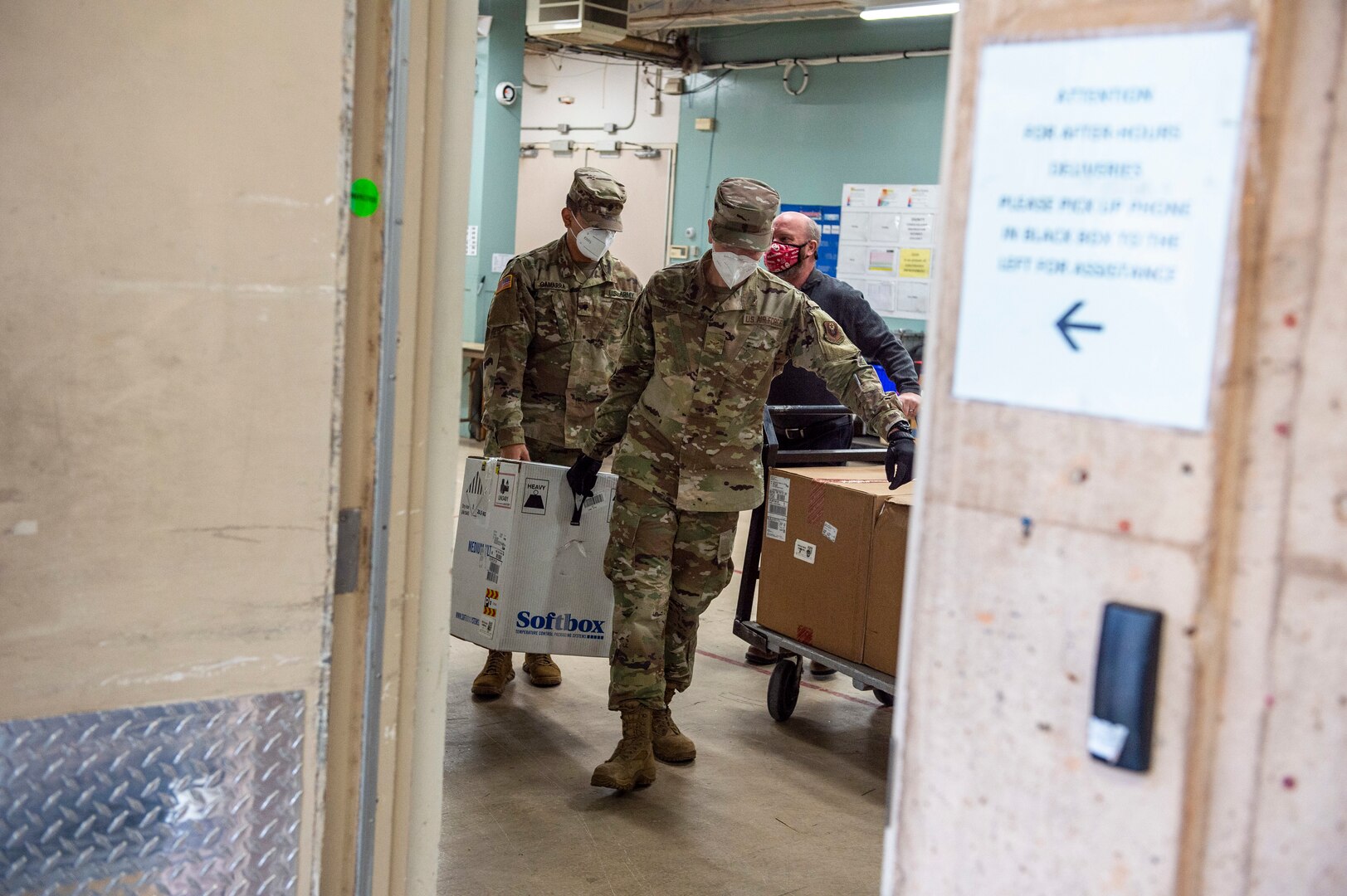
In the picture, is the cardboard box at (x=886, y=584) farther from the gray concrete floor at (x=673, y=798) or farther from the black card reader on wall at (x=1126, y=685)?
the black card reader on wall at (x=1126, y=685)

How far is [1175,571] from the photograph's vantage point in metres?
0.91

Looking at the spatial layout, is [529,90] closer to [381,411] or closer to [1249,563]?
[381,411]

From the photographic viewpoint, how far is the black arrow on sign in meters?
0.94

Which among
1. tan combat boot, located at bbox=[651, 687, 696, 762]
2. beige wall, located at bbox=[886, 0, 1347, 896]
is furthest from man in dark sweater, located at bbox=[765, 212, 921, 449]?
beige wall, located at bbox=[886, 0, 1347, 896]

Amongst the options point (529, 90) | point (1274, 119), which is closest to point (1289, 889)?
point (1274, 119)

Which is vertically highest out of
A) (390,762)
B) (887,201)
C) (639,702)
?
(887,201)

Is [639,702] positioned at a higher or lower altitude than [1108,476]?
lower

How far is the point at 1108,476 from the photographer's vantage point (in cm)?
94

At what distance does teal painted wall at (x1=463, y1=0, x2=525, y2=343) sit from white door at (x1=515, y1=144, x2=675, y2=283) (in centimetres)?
78

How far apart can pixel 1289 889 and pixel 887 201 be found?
263 inches

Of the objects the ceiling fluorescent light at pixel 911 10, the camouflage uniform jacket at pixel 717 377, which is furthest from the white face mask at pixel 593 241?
the ceiling fluorescent light at pixel 911 10

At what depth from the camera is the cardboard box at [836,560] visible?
318cm

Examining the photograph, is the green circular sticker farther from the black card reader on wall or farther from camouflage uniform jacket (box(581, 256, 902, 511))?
camouflage uniform jacket (box(581, 256, 902, 511))

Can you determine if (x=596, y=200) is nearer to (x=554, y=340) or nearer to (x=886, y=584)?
(x=554, y=340)
